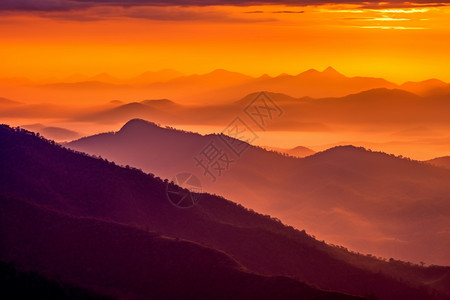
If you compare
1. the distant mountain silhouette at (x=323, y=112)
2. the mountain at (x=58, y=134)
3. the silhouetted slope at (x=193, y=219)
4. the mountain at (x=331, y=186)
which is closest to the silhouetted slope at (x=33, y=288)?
the silhouetted slope at (x=193, y=219)

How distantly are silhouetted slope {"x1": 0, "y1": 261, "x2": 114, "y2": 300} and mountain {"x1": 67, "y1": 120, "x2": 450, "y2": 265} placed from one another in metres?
26.2

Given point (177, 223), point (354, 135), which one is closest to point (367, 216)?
point (177, 223)

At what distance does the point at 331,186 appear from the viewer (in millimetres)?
52969

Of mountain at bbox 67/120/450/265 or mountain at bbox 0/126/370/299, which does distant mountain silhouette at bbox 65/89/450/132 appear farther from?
mountain at bbox 0/126/370/299

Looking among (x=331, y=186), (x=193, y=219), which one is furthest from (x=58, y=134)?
(x=193, y=219)

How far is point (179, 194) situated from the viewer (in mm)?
30969

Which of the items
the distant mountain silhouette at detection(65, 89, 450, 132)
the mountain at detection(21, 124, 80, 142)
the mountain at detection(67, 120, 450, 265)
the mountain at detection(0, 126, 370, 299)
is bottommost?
the mountain at detection(0, 126, 370, 299)

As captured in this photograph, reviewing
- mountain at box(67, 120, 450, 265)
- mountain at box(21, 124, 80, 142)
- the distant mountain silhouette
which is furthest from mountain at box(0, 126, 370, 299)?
the distant mountain silhouette

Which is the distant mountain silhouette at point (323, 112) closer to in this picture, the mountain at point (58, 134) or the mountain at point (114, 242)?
the mountain at point (58, 134)

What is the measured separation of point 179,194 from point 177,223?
302 centimetres

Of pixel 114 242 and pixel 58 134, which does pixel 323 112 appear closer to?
pixel 58 134

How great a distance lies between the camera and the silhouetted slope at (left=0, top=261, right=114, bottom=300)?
17422mm

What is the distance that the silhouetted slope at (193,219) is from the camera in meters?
25.4

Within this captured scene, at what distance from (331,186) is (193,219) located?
84.8 feet
